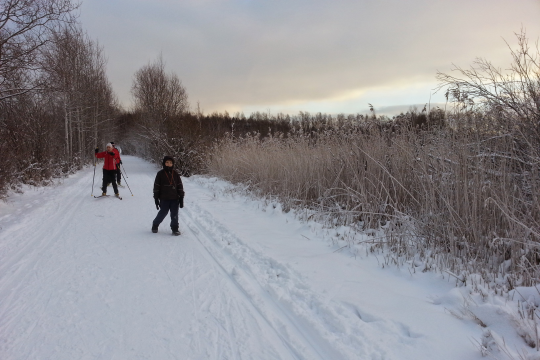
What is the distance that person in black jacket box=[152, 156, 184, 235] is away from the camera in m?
6.24

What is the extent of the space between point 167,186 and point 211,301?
345cm

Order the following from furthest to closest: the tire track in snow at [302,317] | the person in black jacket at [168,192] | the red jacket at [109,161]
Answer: the red jacket at [109,161] < the person in black jacket at [168,192] < the tire track in snow at [302,317]

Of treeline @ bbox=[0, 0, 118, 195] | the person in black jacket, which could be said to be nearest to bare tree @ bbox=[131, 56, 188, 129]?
treeline @ bbox=[0, 0, 118, 195]

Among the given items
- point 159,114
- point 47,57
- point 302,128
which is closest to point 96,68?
point 159,114

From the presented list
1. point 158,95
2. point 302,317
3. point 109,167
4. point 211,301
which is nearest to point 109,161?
point 109,167

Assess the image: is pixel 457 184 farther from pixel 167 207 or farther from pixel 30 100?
pixel 30 100

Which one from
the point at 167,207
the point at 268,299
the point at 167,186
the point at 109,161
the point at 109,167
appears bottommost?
the point at 268,299

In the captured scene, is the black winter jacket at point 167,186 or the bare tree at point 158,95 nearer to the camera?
the black winter jacket at point 167,186

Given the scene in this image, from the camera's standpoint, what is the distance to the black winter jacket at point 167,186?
6.24m

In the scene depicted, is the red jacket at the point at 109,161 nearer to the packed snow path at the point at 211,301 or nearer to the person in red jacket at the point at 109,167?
the person in red jacket at the point at 109,167

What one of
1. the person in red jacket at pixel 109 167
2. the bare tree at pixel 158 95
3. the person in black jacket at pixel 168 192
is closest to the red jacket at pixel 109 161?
the person in red jacket at pixel 109 167

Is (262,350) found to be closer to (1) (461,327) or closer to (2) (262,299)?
(2) (262,299)

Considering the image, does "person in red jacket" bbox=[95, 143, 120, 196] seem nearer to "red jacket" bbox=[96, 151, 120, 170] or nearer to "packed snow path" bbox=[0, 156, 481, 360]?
"red jacket" bbox=[96, 151, 120, 170]

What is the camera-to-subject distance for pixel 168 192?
20.6ft
